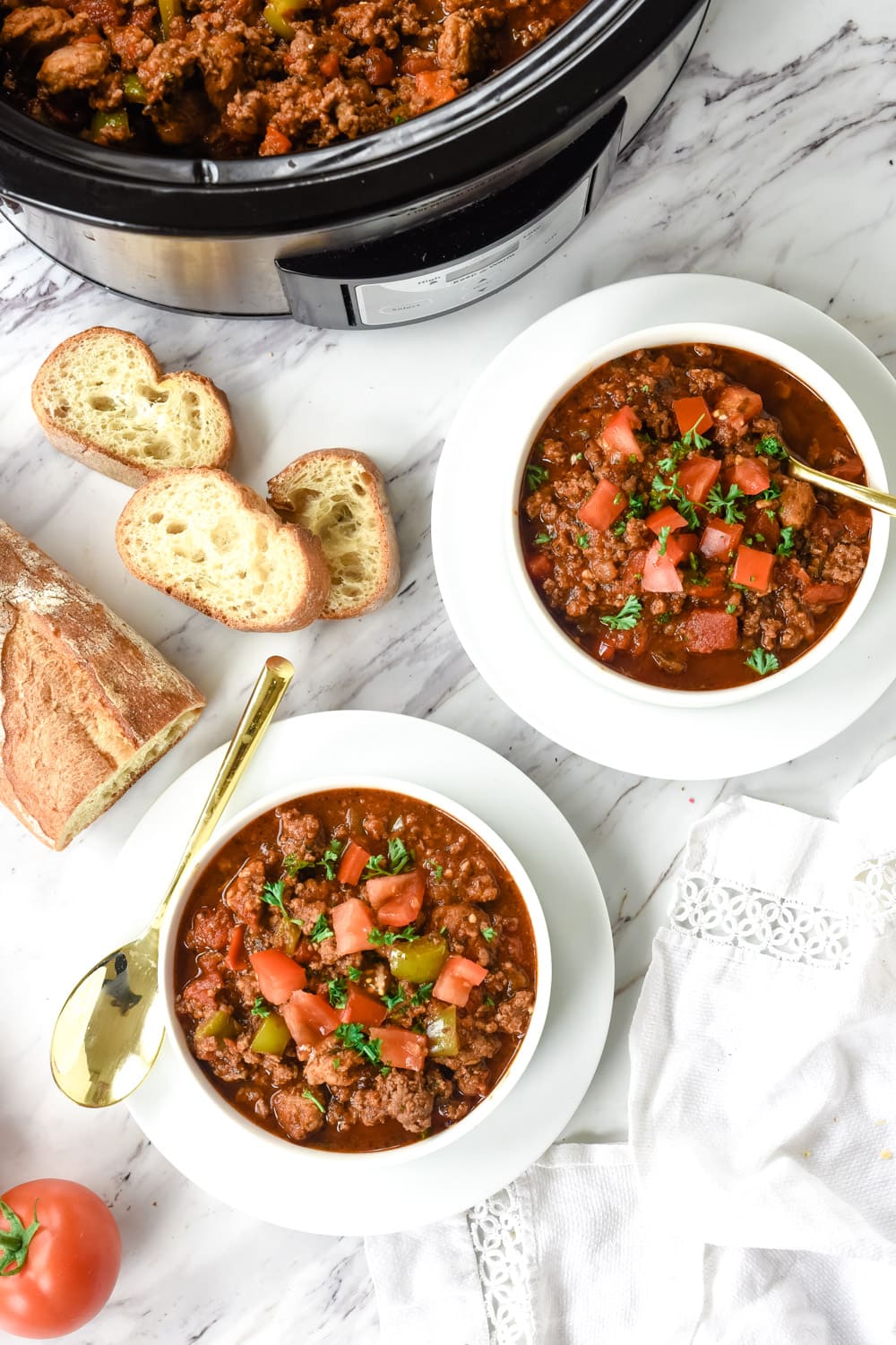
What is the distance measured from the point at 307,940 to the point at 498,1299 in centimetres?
115

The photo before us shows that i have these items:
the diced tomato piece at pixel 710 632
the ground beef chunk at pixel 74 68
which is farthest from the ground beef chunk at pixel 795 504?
the ground beef chunk at pixel 74 68

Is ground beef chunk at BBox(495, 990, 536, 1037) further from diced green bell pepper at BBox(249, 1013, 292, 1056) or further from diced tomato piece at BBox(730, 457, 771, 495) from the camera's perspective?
diced tomato piece at BBox(730, 457, 771, 495)

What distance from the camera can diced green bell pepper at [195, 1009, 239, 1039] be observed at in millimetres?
2619

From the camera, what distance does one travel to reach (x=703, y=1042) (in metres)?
2.92

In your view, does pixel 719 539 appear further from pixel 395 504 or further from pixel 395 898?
pixel 395 898

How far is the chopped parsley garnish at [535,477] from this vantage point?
2.53m

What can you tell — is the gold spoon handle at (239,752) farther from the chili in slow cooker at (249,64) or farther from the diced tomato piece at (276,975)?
the chili in slow cooker at (249,64)

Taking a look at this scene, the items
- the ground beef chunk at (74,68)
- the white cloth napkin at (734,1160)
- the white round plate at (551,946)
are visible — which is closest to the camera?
the ground beef chunk at (74,68)

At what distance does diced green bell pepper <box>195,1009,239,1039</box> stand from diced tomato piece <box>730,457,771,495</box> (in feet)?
5.48

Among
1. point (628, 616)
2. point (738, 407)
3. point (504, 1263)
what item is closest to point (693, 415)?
point (738, 407)

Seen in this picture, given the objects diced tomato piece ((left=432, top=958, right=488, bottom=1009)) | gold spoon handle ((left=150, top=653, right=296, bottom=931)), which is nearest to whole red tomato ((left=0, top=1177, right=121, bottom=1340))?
gold spoon handle ((left=150, top=653, right=296, bottom=931))

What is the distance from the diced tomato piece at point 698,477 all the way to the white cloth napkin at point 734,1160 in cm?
88

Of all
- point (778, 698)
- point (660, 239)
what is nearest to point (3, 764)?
point (778, 698)

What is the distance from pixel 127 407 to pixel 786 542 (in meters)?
1.67
